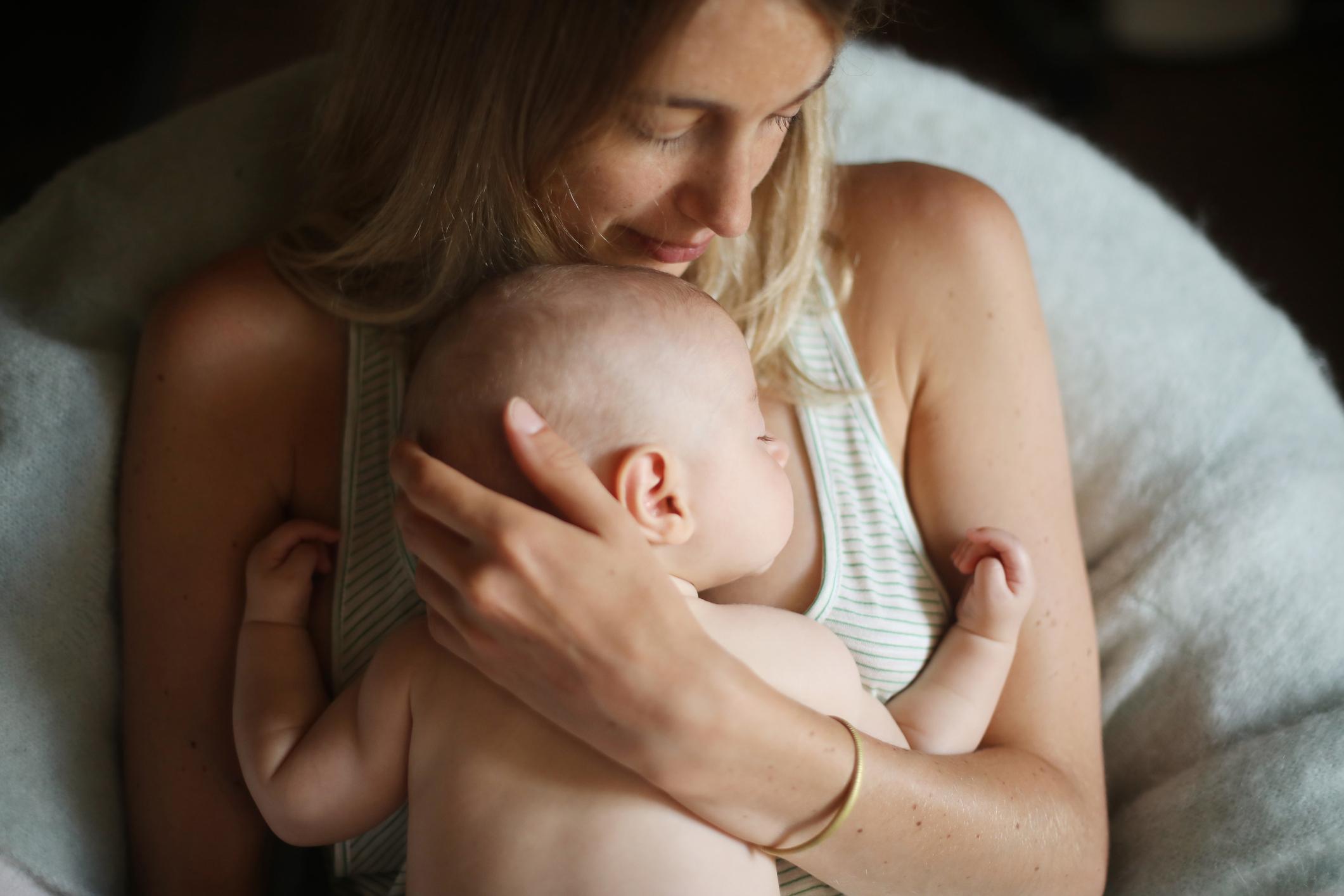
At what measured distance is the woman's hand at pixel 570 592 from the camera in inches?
34.4

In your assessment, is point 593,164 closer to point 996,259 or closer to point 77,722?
point 996,259

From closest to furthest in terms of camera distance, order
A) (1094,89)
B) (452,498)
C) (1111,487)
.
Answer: (452,498) → (1111,487) → (1094,89)

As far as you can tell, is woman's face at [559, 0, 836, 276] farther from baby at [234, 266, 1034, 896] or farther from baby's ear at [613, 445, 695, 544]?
baby's ear at [613, 445, 695, 544]

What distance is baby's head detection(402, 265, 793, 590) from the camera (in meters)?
0.93

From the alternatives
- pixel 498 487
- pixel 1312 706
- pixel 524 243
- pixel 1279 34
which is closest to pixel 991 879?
pixel 1312 706

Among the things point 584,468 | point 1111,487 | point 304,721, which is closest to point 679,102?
point 584,468

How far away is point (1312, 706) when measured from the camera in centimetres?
121

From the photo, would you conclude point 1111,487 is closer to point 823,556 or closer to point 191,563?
point 823,556

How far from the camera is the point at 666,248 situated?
43.3 inches

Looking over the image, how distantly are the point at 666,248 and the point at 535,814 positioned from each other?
0.52m

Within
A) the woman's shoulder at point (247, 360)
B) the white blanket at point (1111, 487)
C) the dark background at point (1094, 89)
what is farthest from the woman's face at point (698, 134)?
the dark background at point (1094, 89)

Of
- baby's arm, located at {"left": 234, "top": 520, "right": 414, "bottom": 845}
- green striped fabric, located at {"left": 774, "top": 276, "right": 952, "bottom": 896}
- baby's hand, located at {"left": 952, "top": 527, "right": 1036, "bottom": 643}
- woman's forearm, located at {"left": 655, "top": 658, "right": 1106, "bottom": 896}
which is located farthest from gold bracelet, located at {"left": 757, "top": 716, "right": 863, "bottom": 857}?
baby's arm, located at {"left": 234, "top": 520, "right": 414, "bottom": 845}

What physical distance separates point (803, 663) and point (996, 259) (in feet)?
1.68

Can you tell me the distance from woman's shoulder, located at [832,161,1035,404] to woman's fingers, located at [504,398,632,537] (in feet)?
1.64
